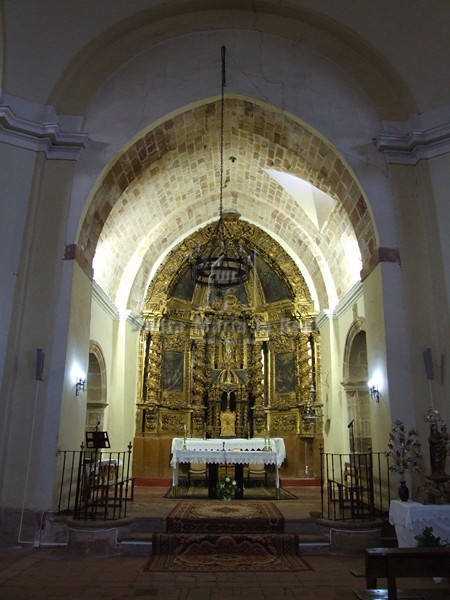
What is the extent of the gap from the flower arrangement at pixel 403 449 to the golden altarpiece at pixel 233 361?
6.07 m

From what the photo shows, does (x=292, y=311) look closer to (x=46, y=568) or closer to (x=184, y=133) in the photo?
(x=184, y=133)

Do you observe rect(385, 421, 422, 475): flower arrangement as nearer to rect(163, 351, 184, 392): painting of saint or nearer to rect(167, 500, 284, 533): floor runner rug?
rect(167, 500, 284, 533): floor runner rug

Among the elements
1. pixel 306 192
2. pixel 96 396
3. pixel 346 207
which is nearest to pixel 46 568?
pixel 96 396

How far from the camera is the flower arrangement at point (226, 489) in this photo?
9.82m

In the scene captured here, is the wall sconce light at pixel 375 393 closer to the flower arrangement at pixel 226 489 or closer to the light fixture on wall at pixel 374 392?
the light fixture on wall at pixel 374 392

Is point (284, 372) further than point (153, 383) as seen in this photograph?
Yes

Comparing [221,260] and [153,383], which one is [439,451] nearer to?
[221,260]

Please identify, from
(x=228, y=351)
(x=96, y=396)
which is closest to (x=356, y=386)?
(x=228, y=351)

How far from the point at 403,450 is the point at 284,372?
7405 millimetres

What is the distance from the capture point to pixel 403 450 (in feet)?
23.2

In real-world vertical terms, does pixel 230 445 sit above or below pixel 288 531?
above

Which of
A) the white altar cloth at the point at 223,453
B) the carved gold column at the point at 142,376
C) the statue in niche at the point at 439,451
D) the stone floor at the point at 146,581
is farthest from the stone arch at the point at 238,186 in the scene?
the stone floor at the point at 146,581

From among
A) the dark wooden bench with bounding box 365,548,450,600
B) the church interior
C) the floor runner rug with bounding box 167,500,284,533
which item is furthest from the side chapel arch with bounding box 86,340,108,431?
the dark wooden bench with bounding box 365,548,450,600

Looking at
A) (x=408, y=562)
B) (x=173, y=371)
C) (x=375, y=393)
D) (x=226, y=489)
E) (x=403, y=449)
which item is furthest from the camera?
(x=173, y=371)
